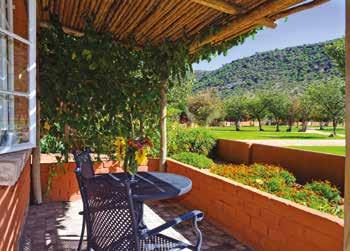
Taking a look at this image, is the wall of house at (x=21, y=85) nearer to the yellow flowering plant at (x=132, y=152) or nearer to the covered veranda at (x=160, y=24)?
the yellow flowering plant at (x=132, y=152)

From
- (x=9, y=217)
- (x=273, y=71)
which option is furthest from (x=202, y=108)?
(x=9, y=217)

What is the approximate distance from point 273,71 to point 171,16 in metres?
54.9

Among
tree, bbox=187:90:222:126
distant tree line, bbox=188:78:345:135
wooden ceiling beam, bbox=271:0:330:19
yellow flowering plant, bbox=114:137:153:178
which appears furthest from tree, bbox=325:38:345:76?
tree, bbox=187:90:222:126

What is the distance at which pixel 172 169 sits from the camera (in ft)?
17.7

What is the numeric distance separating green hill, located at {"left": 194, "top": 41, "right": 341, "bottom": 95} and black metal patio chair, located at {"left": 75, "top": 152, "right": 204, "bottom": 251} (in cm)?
4740

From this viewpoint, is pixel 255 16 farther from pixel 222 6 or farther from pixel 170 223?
pixel 170 223

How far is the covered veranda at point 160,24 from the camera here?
11.0ft

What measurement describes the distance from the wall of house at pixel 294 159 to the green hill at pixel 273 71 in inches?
1574

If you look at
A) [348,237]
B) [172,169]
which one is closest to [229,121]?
[172,169]

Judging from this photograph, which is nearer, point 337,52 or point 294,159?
point 294,159

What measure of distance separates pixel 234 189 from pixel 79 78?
238 cm

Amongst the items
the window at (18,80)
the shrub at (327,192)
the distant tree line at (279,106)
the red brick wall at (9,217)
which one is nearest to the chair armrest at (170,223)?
the red brick wall at (9,217)

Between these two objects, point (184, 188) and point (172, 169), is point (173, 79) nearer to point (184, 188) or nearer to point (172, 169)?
point (172, 169)

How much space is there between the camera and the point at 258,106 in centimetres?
4153
